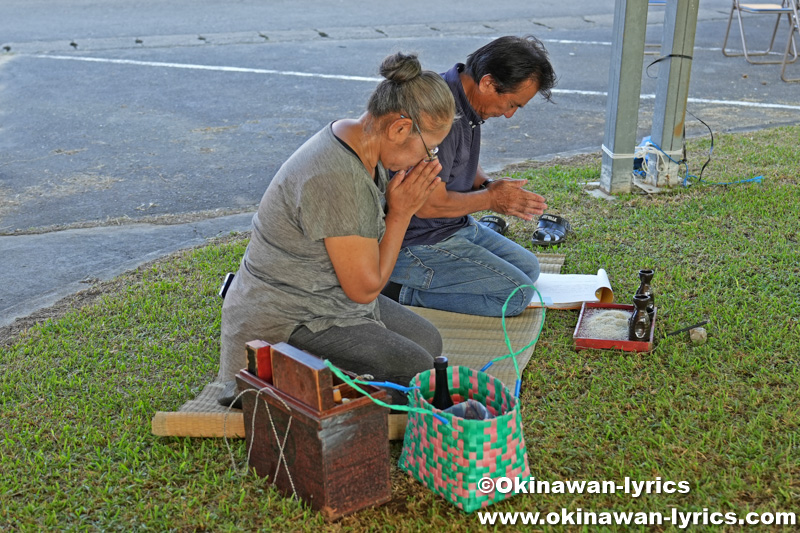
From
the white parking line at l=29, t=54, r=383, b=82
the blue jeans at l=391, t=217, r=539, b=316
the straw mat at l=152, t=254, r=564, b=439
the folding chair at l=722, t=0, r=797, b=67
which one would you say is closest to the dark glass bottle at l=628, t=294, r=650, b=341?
the straw mat at l=152, t=254, r=564, b=439

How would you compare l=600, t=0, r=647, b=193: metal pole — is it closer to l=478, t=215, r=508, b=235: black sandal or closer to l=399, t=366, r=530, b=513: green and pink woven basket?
l=478, t=215, r=508, b=235: black sandal

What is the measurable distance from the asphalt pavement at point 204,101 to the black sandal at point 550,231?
168 centimetres

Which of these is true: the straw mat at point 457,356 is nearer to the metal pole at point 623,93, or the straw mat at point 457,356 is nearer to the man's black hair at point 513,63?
the man's black hair at point 513,63

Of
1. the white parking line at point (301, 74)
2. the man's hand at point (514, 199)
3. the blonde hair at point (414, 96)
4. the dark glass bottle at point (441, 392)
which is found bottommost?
the dark glass bottle at point (441, 392)

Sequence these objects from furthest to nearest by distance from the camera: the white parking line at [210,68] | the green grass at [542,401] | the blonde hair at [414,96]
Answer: the white parking line at [210,68]
the blonde hair at [414,96]
the green grass at [542,401]

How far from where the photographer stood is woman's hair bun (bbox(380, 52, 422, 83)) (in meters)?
2.80

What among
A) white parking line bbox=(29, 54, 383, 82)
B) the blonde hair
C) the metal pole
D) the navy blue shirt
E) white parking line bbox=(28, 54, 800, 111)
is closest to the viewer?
the blonde hair

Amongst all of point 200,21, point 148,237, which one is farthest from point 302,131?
point 200,21

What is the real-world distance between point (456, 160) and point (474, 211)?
0.85 ft

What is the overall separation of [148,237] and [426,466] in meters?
3.26

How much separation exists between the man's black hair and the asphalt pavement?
→ 7.85 ft

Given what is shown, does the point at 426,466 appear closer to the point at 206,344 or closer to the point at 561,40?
the point at 206,344

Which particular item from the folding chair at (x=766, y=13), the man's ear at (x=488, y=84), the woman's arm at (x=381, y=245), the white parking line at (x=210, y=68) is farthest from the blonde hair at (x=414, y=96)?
the folding chair at (x=766, y=13)

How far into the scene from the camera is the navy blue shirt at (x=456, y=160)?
381 cm
